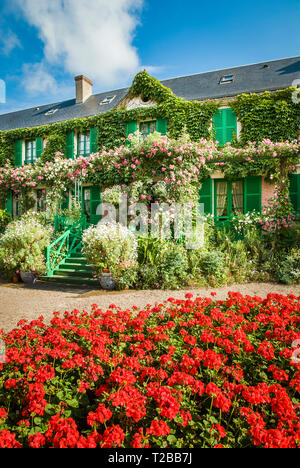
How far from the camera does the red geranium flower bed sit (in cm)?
146

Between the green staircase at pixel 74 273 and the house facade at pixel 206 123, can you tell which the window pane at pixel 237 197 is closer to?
the house facade at pixel 206 123

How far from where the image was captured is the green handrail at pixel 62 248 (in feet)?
25.2

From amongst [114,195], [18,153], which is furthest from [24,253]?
[18,153]

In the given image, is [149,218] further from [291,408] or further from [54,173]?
[291,408]

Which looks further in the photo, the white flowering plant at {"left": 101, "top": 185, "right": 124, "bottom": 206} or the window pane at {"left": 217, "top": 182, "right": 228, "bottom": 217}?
the window pane at {"left": 217, "top": 182, "right": 228, "bottom": 217}

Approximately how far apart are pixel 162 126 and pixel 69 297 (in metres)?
7.74

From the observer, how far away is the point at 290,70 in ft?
36.2

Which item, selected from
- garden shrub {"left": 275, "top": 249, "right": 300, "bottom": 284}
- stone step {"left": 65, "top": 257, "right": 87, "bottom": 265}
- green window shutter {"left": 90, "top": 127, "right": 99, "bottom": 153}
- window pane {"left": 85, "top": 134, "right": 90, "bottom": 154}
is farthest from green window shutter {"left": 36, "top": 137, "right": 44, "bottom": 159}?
garden shrub {"left": 275, "top": 249, "right": 300, "bottom": 284}

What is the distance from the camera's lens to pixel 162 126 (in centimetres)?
1071

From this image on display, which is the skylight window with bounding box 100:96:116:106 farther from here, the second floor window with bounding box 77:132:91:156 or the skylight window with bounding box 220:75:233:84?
the skylight window with bounding box 220:75:233:84

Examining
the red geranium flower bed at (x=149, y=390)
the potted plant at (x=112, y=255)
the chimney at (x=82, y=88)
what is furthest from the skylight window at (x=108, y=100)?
the red geranium flower bed at (x=149, y=390)

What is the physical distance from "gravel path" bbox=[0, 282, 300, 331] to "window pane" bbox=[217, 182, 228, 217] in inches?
172

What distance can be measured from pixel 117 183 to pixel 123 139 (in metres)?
1.96

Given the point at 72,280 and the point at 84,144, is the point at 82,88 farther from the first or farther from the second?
the point at 72,280
